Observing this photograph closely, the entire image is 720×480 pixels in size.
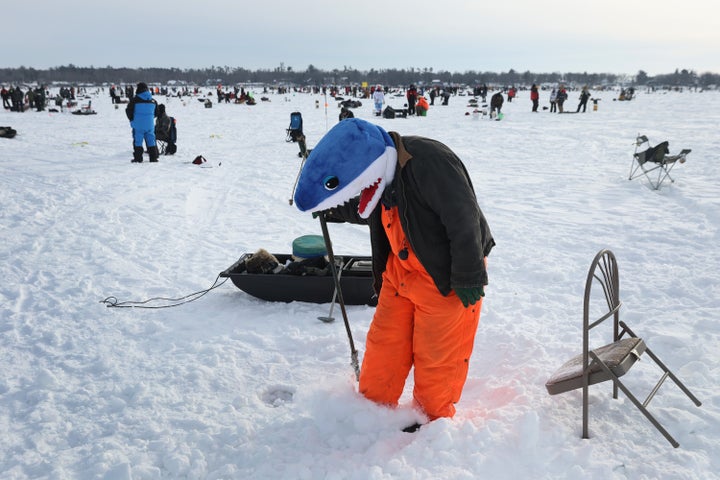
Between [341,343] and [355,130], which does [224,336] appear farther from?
[355,130]

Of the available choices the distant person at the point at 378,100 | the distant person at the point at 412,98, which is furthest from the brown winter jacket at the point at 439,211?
the distant person at the point at 412,98

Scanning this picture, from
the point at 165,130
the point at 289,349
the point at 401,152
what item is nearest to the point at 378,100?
the point at 165,130

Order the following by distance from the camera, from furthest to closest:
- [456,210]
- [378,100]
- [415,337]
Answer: [378,100] < [415,337] < [456,210]

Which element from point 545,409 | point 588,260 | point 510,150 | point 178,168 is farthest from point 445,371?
point 510,150

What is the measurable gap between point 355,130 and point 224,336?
224 centimetres

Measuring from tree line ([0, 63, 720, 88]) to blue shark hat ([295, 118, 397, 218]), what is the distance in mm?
117629

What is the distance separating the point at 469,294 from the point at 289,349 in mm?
1808

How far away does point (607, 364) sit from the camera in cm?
228

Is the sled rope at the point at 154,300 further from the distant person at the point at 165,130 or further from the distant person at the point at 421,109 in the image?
the distant person at the point at 421,109

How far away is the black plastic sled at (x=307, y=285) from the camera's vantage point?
410 cm

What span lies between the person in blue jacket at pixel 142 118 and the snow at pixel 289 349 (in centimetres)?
291

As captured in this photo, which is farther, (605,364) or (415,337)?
(415,337)

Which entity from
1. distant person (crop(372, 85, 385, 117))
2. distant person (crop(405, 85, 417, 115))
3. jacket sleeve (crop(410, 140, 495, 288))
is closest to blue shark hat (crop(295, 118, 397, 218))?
jacket sleeve (crop(410, 140, 495, 288))

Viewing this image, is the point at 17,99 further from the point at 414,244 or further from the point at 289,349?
the point at 414,244
